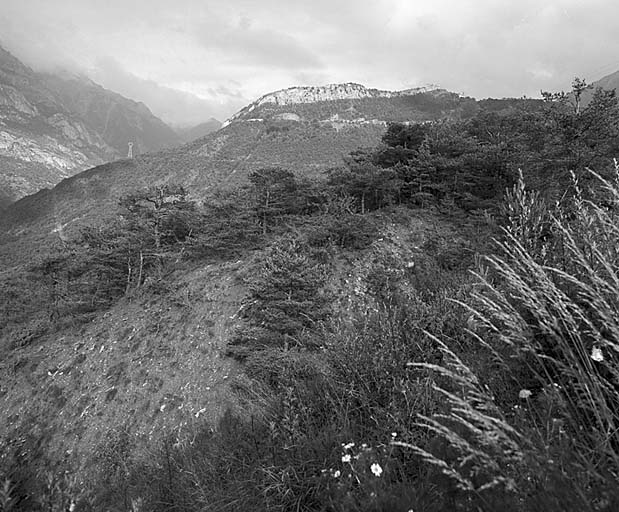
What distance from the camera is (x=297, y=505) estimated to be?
193 cm

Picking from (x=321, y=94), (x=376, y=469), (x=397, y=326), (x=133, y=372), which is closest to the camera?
(x=376, y=469)

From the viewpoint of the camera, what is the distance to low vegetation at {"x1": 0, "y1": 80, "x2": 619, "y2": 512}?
4.33ft

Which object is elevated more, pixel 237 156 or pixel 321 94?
pixel 321 94

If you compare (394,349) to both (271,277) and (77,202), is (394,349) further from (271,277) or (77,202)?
(77,202)

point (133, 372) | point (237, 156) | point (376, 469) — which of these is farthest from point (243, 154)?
point (376, 469)

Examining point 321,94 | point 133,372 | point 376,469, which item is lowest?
point 133,372

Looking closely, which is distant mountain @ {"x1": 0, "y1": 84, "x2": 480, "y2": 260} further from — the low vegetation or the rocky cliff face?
the low vegetation

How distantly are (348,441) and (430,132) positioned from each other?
17602 millimetres

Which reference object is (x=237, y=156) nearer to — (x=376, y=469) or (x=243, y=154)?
(x=243, y=154)

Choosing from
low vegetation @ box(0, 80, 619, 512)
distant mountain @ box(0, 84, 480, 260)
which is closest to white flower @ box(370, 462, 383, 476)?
low vegetation @ box(0, 80, 619, 512)

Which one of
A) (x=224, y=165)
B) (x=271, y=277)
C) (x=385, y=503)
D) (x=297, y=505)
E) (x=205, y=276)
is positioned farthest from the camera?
(x=224, y=165)

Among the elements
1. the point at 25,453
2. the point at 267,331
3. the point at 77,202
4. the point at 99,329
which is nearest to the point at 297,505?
the point at 267,331

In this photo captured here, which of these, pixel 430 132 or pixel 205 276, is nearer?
pixel 205 276

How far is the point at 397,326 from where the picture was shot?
3113 millimetres
